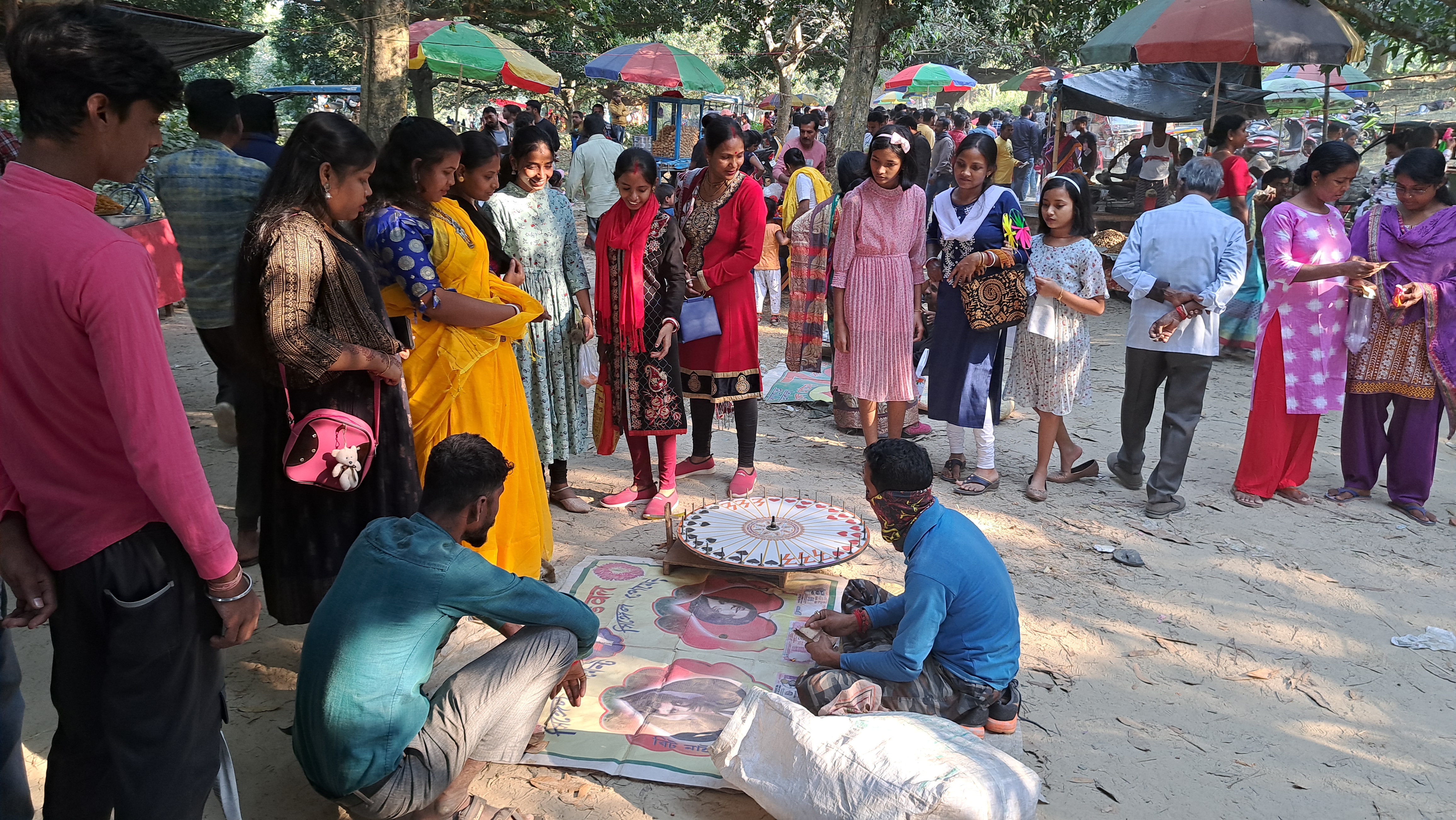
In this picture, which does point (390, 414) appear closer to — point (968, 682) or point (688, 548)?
point (688, 548)

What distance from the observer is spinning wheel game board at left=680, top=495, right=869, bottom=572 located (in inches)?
144

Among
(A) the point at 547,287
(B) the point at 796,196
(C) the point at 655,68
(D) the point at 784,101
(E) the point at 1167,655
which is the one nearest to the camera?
(E) the point at 1167,655

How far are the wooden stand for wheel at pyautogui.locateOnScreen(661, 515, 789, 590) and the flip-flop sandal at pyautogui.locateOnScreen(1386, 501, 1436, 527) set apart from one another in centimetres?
343

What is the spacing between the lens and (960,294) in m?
4.94

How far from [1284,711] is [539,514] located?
2.73 meters

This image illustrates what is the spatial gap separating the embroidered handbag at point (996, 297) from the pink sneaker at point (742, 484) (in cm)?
139

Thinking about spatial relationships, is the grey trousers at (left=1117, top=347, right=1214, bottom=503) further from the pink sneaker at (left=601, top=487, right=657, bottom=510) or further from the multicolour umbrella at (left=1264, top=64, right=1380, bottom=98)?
the multicolour umbrella at (left=1264, top=64, right=1380, bottom=98)

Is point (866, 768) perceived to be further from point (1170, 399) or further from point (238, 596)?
point (1170, 399)

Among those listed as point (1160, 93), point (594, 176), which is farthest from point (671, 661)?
point (1160, 93)

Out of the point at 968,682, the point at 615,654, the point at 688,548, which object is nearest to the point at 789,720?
the point at 968,682

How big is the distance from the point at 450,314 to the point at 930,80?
18865 mm

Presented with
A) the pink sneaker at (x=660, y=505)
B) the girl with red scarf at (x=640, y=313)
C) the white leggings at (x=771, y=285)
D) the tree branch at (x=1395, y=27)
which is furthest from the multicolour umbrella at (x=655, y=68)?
the pink sneaker at (x=660, y=505)

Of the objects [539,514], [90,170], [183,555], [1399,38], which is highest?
[1399,38]

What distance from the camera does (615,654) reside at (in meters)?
3.41
